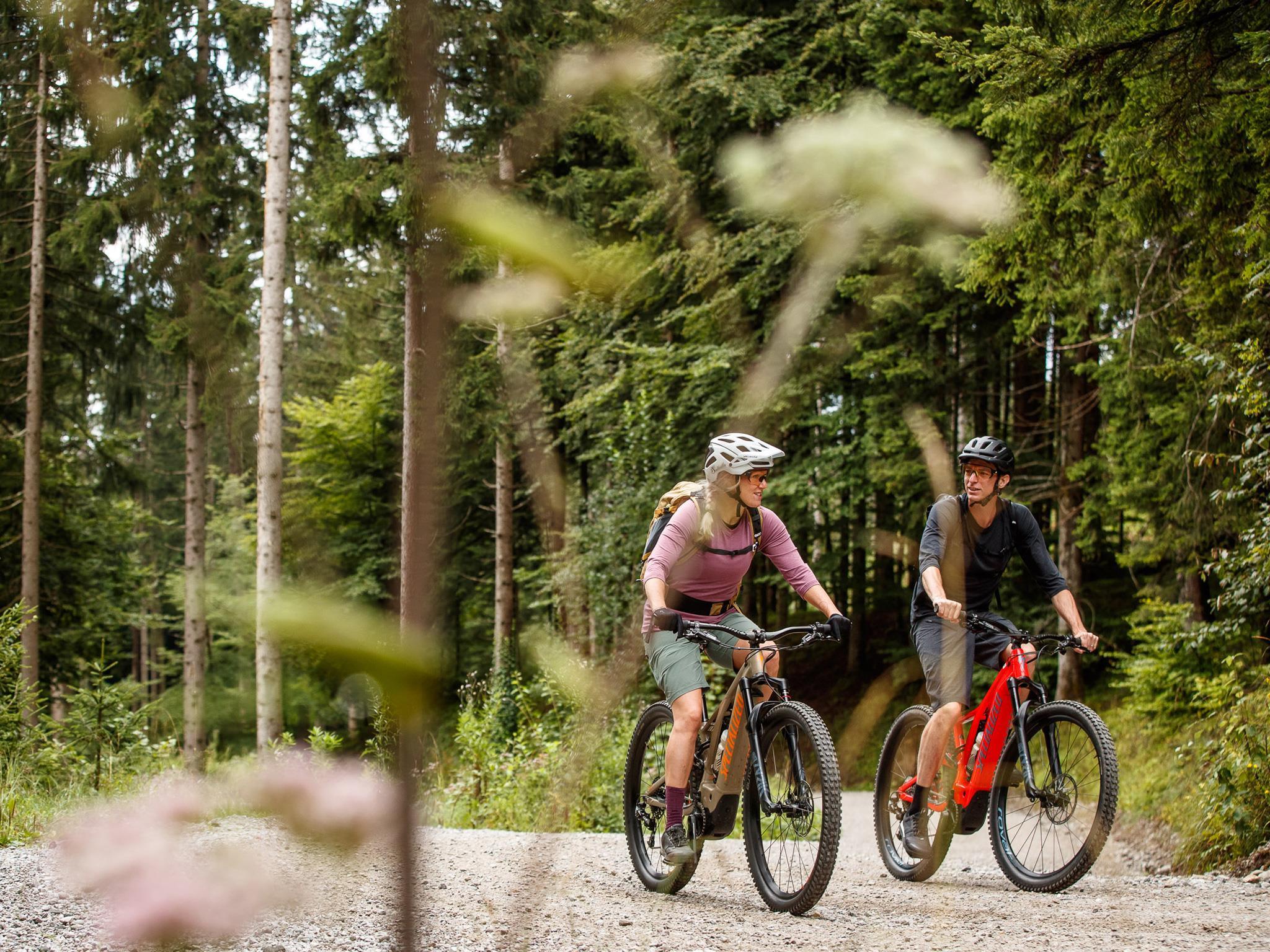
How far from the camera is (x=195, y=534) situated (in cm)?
2088

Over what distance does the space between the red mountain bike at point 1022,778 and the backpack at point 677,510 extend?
1.17m

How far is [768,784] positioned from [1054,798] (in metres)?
1.37

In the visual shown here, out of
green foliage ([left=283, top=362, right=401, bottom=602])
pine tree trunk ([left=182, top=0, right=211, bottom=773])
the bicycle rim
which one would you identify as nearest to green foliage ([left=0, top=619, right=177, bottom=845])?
the bicycle rim

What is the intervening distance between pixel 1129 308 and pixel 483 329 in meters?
11.2

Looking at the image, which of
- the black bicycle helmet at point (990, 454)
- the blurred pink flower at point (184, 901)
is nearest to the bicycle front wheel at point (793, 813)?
the black bicycle helmet at point (990, 454)

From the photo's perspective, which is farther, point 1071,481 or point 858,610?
point 858,610

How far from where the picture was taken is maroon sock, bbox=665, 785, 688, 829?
15.3ft

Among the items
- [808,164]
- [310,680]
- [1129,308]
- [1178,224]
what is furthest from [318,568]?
[1129,308]

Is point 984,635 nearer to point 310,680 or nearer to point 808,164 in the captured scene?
point 808,164

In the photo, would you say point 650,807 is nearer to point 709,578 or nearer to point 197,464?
point 709,578

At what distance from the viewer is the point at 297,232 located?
47.1 ft

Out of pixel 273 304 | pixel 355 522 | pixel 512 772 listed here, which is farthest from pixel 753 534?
pixel 273 304

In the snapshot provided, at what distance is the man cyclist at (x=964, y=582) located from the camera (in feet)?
16.5

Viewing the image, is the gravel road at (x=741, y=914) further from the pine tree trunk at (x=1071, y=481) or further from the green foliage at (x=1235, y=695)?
the pine tree trunk at (x=1071, y=481)
